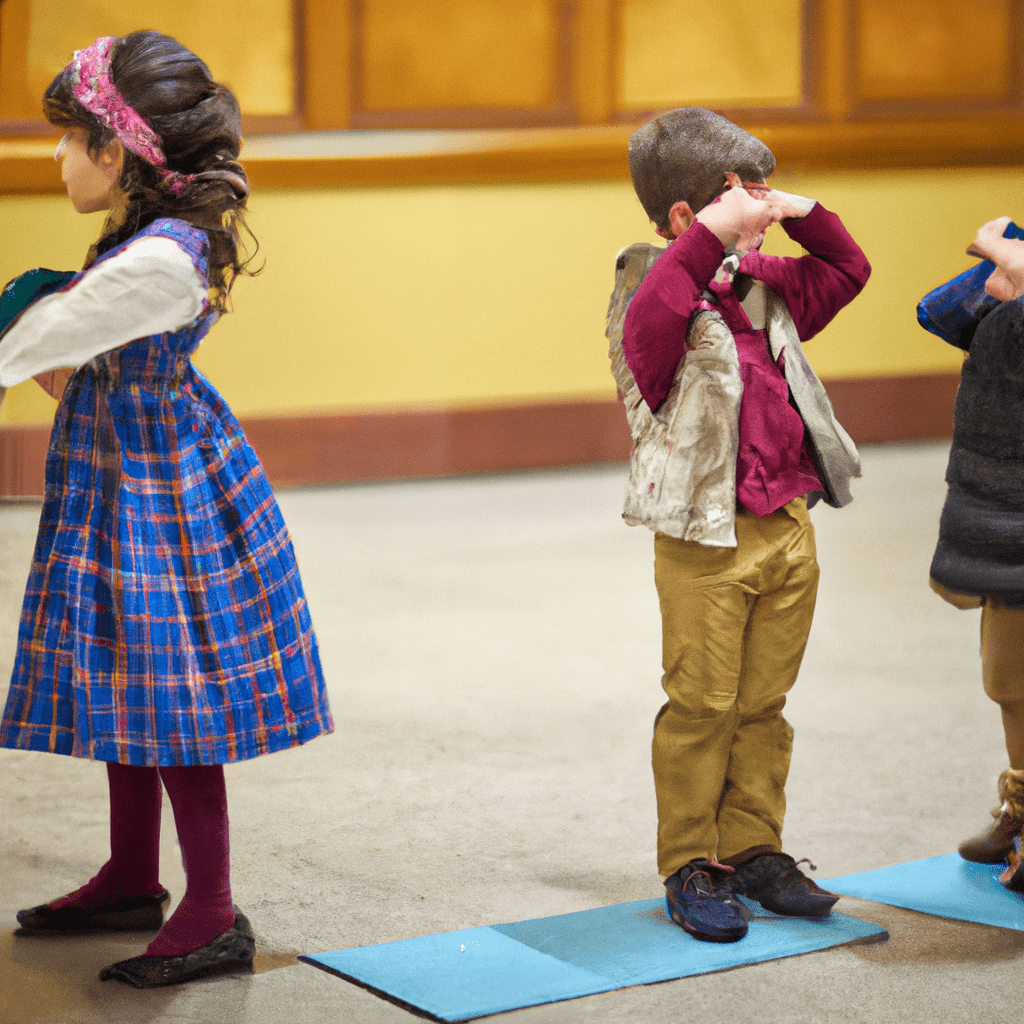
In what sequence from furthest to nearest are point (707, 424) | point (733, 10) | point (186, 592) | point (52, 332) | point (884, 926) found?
1. point (733, 10)
2. point (884, 926)
3. point (707, 424)
4. point (186, 592)
5. point (52, 332)

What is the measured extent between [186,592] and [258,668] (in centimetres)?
15

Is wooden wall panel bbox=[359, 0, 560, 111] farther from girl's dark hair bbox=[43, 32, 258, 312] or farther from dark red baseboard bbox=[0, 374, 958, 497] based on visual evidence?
girl's dark hair bbox=[43, 32, 258, 312]

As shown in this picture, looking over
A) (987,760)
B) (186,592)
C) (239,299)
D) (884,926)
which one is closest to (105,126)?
(186,592)

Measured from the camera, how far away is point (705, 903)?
2.40 meters

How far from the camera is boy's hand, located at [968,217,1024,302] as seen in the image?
248 cm

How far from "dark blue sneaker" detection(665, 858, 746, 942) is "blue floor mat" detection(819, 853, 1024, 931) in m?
0.33

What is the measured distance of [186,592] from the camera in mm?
2189

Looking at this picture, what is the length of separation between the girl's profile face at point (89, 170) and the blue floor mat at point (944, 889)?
5.47ft

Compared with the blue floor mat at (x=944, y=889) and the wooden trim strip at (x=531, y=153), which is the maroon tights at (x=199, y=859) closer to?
the blue floor mat at (x=944, y=889)

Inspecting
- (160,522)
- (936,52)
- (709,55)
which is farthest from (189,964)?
(936,52)

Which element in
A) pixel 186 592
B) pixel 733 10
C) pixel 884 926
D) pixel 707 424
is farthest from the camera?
pixel 733 10

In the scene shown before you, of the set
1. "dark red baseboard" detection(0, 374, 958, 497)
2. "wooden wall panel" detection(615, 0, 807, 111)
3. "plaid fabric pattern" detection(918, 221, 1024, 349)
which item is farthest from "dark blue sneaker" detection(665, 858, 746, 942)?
"wooden wall panel" detection(615, 0, 807, 111)

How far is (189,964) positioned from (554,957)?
0.54 metres

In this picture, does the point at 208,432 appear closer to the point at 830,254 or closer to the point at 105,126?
the point at 105,126
